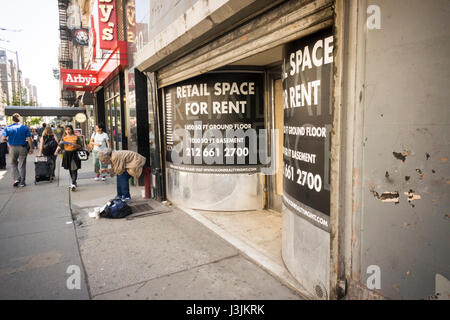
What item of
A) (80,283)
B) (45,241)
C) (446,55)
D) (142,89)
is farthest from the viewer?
(142,89)

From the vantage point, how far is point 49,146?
30.7 feet

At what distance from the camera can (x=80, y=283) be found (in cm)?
330

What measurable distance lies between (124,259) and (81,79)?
1037 cm

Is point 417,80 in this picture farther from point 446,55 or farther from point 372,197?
point 372,197

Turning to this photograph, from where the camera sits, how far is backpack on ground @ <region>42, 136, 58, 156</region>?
365 inches

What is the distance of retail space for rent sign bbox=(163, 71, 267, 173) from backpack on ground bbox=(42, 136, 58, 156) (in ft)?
18.7

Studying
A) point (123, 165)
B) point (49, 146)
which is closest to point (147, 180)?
point (123, 165)

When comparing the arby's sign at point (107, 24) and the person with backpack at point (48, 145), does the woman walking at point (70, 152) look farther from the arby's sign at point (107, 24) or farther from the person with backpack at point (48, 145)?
the arby's sign at point (107, 24)

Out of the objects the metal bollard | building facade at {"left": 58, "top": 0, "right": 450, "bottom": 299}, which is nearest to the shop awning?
the metal bollard

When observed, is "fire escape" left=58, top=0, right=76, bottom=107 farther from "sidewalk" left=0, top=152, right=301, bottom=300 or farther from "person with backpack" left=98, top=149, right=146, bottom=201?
"sidewalk" left=0, top=152, right=301, bottom=300

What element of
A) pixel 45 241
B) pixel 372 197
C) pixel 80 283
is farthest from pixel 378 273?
pixel 45 241

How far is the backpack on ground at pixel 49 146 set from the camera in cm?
927
